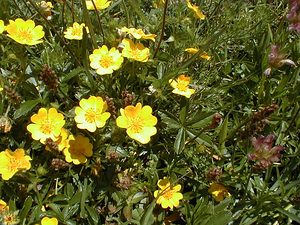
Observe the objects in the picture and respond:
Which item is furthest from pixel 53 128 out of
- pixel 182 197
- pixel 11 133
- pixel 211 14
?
pixel 211 14

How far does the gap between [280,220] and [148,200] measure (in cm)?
62

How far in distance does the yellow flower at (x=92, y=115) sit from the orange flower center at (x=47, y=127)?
0.38ft

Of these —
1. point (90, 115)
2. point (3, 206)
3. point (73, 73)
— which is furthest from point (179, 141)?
point (3, 206)

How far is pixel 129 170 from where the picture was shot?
7.73 feet

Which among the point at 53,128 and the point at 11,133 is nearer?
the point at 53,128

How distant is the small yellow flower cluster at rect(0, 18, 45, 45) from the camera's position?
2255mm

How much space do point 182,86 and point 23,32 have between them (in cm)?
77

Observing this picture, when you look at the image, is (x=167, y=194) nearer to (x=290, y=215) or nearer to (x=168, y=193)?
(x=168, y=193)

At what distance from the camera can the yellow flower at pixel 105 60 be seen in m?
2.29

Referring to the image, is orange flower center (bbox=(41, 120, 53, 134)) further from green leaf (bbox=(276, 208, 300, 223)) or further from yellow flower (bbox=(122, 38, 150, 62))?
green leaf (bbox=(276, 208, 300, 223))

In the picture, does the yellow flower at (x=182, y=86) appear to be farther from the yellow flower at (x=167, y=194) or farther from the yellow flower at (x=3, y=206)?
the yellow flower at (x=3, y=206)

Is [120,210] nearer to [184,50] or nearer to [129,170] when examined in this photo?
[129,170]

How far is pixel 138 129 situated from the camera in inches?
84.9

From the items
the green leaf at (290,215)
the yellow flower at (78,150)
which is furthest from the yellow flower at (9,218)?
the green leaf at (290,215)
